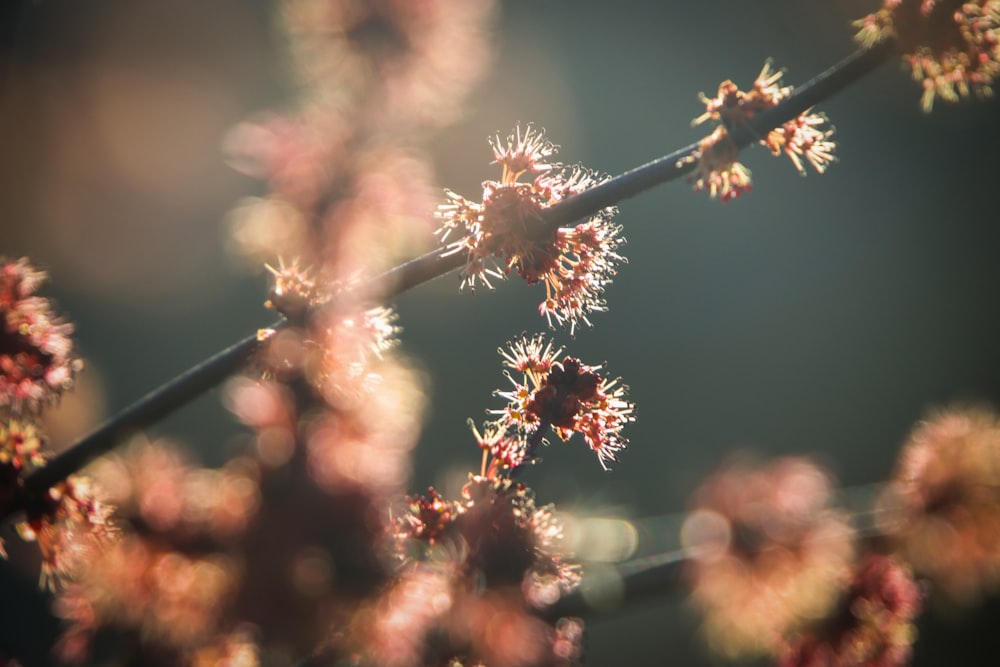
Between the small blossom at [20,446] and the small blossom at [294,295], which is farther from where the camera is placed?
the small blossom at [20,446]

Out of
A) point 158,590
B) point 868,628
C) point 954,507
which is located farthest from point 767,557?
point 158,590

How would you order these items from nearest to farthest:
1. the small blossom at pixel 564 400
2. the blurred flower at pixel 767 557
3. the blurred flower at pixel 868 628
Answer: the small blossom at pixel 564 400
the blurred flower at pixel 868 628
the blurred flower at pixel 767 557

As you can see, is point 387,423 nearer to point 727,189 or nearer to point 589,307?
point 589,307

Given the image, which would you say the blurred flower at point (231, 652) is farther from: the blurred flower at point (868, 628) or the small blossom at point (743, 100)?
the blurred flower at point (868, 628)

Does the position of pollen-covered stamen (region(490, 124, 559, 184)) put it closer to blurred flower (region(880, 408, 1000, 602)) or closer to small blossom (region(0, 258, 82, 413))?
small blossom (region(0, 258, 82, 413))

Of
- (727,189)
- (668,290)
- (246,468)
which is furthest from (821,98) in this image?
(668,290)

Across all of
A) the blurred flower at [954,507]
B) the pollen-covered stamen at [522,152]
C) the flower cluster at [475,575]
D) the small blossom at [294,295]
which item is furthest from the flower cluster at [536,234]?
the blurred flower at [954,507]

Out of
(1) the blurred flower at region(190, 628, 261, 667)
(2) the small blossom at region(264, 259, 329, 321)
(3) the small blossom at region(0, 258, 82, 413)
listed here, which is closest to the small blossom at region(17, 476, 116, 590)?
(3) the small blossom at region(0, 258, 82, 413)
